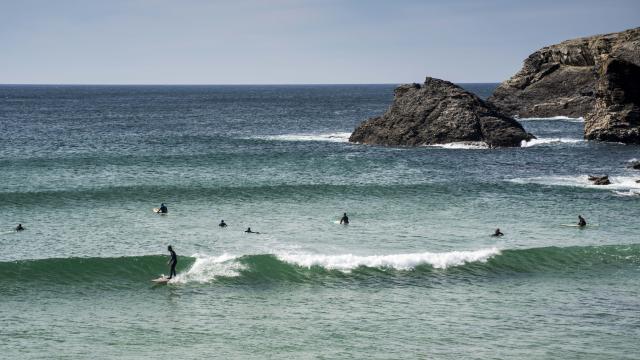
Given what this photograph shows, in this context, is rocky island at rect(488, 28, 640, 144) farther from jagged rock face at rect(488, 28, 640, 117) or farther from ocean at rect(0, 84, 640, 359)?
ocean at rect(0, 84, 640, 359)

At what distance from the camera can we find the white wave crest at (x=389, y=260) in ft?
130

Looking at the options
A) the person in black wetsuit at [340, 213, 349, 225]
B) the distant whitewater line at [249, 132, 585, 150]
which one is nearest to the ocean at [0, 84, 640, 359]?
the person in black wetsuit at [340, 213, 349, 225]

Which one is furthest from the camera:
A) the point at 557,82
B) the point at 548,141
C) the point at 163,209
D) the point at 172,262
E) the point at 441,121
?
the point at 557,82

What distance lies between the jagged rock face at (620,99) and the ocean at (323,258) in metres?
8.98

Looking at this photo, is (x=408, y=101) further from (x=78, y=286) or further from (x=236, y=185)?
(x=78, y=286)

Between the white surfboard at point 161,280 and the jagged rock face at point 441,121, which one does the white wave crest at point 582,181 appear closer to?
the jagged rock face at point 441,121

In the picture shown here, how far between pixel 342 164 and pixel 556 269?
3817 centimetres

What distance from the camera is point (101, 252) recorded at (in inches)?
1678

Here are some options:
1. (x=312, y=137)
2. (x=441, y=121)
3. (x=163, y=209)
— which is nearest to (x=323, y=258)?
(x=163, y=209)

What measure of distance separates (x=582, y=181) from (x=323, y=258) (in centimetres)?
3457

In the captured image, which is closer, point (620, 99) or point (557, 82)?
point (620, 99)

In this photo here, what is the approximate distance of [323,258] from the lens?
40219 millimetres

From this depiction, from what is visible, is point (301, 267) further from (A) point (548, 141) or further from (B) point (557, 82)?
(B) point (557, 82)

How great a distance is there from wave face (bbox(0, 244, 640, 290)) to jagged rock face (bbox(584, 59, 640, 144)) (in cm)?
5132
